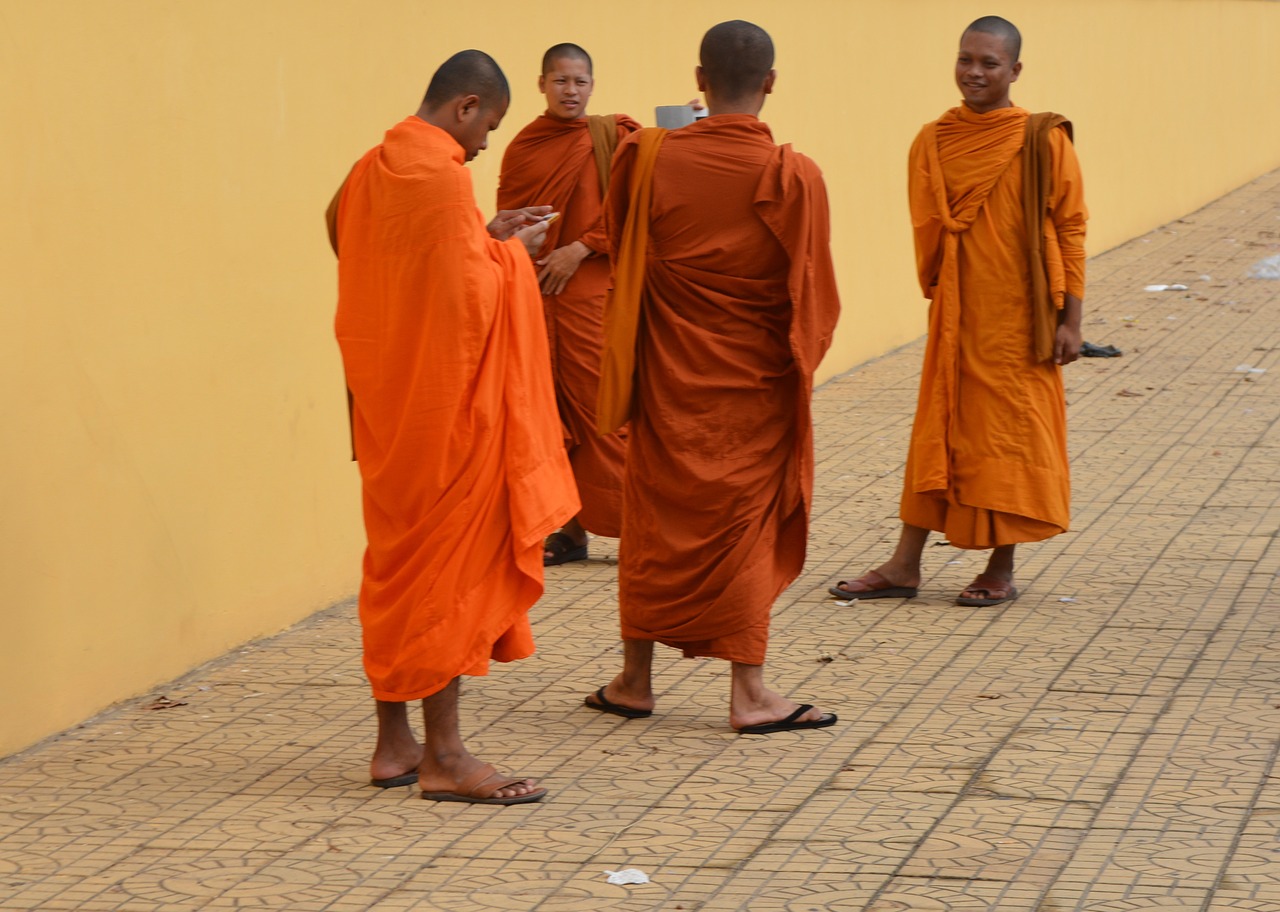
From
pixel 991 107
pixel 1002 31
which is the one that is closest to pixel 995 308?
pixel 991 107

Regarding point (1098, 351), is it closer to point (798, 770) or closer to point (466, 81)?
point (798, 770)

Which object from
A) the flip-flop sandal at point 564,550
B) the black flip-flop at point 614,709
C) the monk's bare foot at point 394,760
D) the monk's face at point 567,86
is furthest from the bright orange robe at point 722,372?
the flip-flop sandal at point 564,550

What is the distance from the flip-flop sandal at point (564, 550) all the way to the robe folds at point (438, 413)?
2789mm

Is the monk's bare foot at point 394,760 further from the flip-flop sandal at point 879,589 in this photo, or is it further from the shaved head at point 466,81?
the flip-flop sandal at point 879,589

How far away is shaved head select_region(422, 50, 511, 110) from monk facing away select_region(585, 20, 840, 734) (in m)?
0.65

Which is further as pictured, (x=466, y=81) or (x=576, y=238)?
(x=576, y=238)

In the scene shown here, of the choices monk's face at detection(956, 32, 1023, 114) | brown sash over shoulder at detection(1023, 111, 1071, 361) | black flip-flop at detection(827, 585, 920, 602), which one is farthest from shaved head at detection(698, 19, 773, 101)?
black flip-flop at detection(827, 585, 920, 602)

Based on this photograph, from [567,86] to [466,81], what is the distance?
2.64 metres

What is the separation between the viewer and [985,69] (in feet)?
21.8

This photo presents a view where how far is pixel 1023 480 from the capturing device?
679cm

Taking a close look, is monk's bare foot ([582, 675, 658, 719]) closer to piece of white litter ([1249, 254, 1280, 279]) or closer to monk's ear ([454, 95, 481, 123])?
monk's ear ([454, 95, 481, 123])

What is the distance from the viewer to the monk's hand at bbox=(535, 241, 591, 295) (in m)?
7.23

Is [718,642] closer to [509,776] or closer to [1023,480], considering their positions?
[509,776]

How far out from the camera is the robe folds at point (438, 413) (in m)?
4.63
